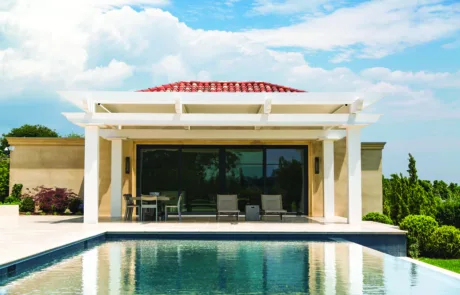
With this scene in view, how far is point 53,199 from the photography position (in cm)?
1855

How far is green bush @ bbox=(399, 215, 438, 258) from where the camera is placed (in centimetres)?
1255

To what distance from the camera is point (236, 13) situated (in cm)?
2191

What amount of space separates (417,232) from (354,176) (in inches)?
85.8

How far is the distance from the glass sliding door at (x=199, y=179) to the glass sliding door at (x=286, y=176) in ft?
6.06

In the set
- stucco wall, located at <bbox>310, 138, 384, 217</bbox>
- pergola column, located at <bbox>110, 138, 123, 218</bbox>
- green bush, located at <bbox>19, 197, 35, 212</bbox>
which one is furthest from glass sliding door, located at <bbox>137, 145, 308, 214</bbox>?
green bush, located at <bbox>19, 197, 35, 212</bbox>

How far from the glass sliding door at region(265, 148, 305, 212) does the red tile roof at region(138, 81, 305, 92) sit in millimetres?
2435

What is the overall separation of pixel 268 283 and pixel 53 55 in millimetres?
24138

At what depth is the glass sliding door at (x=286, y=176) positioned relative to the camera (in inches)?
719

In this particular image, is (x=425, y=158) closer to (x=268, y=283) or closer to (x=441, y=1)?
(x=441, y=1)

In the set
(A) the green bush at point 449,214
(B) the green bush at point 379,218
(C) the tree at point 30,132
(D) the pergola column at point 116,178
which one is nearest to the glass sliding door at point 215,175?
(D) the pergola column at point 116,178

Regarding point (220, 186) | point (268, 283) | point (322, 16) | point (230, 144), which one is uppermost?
point (322, 16)

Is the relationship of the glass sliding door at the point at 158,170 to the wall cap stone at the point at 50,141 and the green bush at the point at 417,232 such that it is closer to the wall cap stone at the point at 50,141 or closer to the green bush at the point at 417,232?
the wall cap stone at the point at 50,141

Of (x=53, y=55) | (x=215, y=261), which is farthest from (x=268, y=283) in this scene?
(x=53, y=55)

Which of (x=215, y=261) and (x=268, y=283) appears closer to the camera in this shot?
(x=268, y=283)
